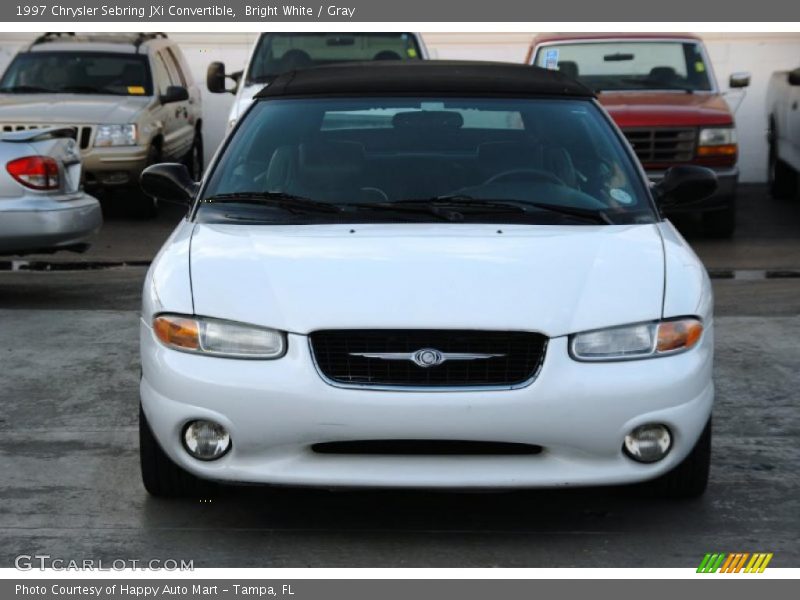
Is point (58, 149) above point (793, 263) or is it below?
above

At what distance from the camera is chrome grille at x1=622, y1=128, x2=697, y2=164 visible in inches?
514

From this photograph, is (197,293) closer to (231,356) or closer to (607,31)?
(231,356)

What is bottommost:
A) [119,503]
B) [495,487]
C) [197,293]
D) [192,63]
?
[192,63]

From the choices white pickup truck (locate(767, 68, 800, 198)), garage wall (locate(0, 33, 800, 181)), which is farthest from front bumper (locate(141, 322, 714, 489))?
garage wall (locate(0, 33, 800, 181))

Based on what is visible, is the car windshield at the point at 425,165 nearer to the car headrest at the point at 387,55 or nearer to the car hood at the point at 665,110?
the car hood at the point at 665,110

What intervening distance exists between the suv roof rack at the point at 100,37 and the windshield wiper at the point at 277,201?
34.4 ft

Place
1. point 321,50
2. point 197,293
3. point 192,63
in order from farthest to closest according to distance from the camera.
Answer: point 192,63 → point 321,50 → point 197,293

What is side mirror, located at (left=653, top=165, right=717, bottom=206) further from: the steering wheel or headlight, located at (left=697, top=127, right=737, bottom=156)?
headlight, located at (left=697, top=127, right=737, bottom=156)

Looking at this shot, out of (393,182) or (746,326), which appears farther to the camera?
(746,326)

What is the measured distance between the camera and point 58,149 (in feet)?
33.7

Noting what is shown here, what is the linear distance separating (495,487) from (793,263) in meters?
7.90

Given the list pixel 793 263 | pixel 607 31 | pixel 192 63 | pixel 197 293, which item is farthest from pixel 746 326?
pixel 192 63

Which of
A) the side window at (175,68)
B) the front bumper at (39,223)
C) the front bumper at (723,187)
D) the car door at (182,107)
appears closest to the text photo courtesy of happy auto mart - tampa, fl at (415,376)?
the front bumper at (39,223)

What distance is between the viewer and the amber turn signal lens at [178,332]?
17.0 ft
